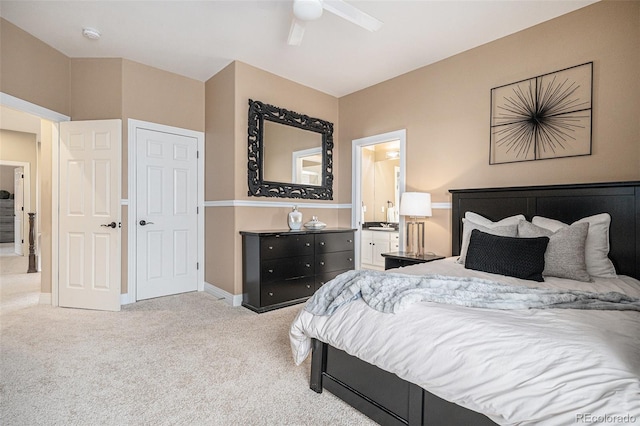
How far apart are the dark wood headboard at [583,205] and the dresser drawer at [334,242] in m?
1.65

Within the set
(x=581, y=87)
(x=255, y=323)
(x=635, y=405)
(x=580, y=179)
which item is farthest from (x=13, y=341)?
(x=581, y=87)

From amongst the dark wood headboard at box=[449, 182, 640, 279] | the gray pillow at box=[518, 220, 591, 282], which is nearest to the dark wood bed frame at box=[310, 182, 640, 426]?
the dark wood headboard at box=[449, 182, 640, 279]

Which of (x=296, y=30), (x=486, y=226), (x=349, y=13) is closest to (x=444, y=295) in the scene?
(x=486, y=226)

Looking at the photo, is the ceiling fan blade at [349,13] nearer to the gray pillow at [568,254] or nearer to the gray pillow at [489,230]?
the gray pillow at [489,230]

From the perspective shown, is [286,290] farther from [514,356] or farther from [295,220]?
[514,356]

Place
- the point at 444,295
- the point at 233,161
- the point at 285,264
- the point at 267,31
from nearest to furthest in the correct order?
1. the point at 444,295
2. the point at 267,31
3. the point at 285,264
4. the point at 233,161

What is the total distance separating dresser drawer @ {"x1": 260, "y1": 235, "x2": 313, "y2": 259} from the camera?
11.5ft

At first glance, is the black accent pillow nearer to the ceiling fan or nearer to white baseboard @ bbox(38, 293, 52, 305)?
the ceiling fan

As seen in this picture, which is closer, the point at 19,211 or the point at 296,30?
the point at 296,30

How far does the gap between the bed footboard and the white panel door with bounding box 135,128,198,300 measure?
2.84 metres

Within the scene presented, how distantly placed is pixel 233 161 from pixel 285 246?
1.19 meters

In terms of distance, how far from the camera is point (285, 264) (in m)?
3.67

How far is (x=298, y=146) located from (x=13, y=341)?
3505 mm

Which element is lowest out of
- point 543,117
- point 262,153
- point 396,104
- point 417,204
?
point 417,204
